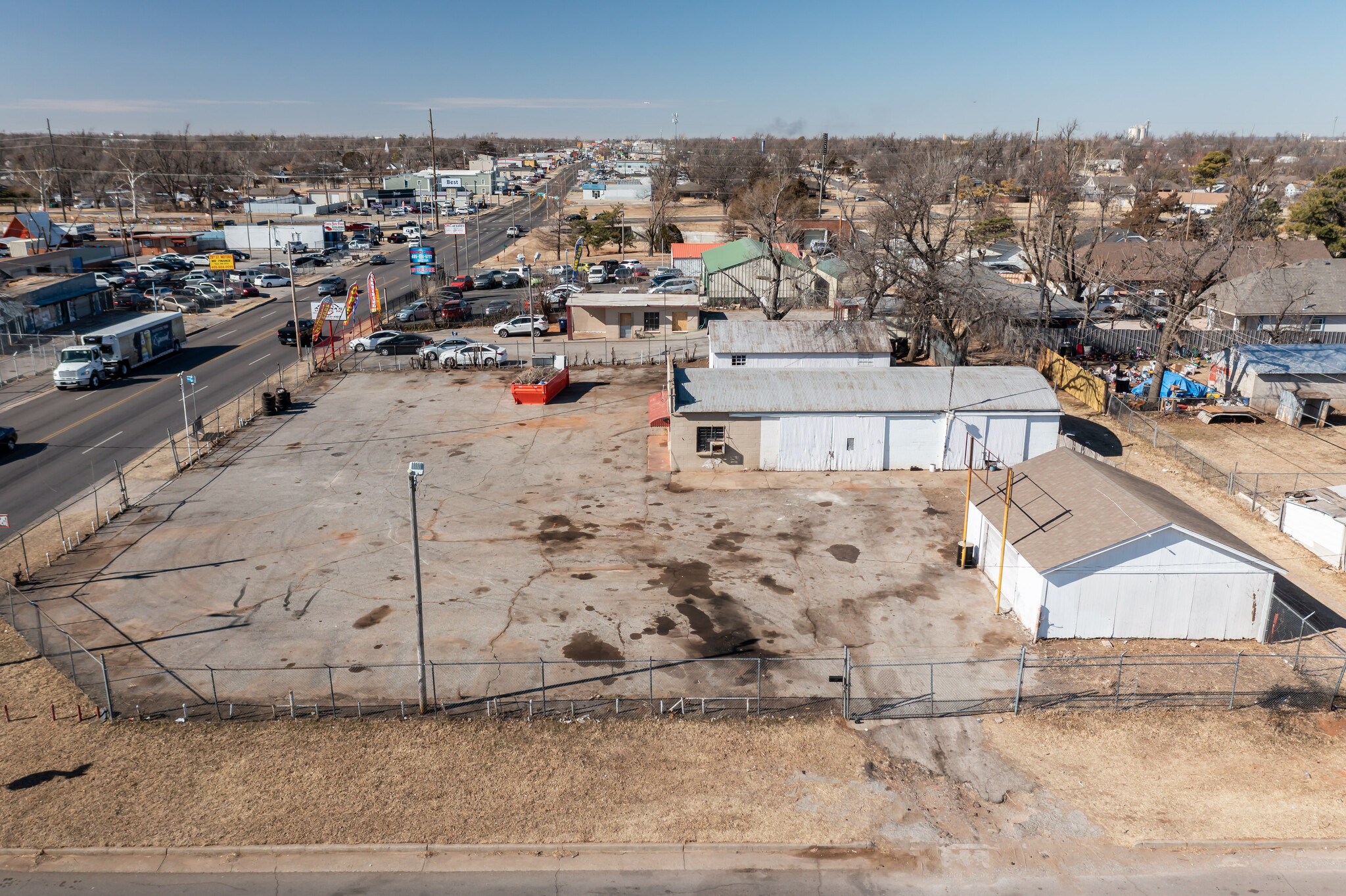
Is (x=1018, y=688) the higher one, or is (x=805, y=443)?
(x=805, y=443)

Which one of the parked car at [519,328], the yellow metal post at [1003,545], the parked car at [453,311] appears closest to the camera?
the yellow metal post at [1003,545]

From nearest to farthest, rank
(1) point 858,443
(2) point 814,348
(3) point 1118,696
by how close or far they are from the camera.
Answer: (3) point 1118,696, (1) point 858,443, (2) point 814,348

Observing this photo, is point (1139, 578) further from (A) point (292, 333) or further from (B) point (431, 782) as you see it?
(A) point (292, 333)

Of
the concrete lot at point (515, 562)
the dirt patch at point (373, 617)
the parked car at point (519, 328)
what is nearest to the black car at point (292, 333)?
the parked car at point (519, 328)

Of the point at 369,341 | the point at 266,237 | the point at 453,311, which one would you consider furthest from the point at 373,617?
the point at 266,237

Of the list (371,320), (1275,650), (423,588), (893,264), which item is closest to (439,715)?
(423,588)

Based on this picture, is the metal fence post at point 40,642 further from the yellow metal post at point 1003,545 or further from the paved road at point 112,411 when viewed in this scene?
the yellow metal post at point 1003,545
